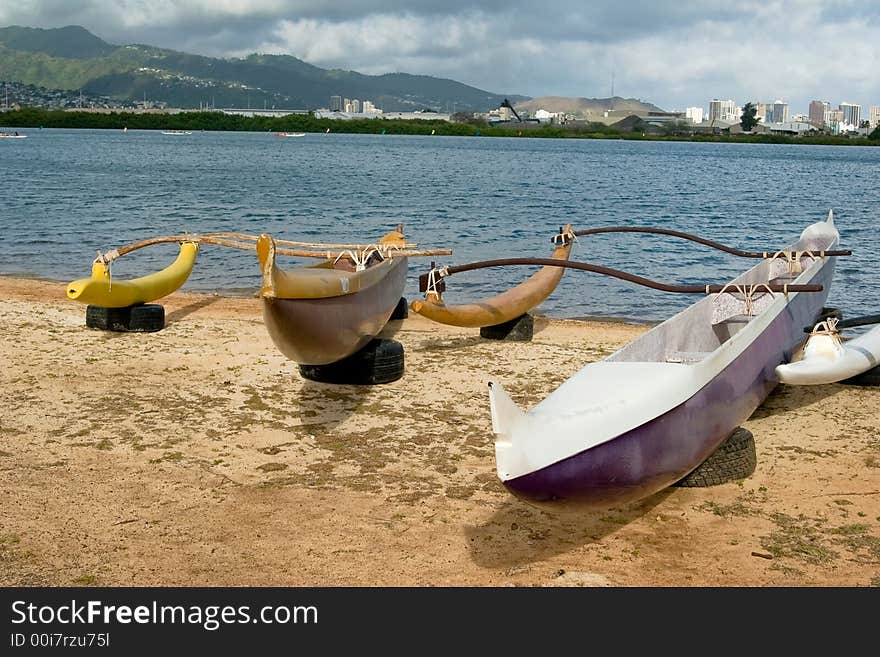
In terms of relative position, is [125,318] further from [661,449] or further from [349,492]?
[661,449]

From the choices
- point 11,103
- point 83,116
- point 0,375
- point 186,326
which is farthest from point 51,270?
point 11,103

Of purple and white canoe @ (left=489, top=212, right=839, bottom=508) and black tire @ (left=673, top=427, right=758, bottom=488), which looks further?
black tire @ (left=673, top=427, right=758, bottom=488)

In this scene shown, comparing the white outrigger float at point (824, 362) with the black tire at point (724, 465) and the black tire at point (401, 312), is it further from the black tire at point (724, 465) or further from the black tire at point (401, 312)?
the black tire at point (401, 312)

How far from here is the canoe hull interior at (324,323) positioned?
5465mm

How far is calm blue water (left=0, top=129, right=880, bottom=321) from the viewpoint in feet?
49.6

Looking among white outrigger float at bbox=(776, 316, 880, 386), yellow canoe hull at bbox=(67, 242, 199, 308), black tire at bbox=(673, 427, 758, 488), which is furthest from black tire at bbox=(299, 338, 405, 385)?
white outrigger float at bbox=(776, 316, 880, 386)

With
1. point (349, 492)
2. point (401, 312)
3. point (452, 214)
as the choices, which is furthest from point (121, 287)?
point (452, 214)

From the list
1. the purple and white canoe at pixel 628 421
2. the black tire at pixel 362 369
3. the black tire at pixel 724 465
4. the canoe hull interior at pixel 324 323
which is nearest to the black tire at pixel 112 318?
the black tire at pixel 362 369

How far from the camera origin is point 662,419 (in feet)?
13.3

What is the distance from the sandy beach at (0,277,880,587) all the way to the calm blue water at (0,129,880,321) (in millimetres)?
5523

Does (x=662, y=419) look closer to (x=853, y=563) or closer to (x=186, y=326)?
(x=853, y=563)

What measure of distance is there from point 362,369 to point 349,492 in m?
2.20

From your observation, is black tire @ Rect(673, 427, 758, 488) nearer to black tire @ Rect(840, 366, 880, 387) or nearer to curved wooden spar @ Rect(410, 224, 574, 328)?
curved wooden spar @ Rect(410, 224, 574, 328)

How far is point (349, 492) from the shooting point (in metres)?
5.15
